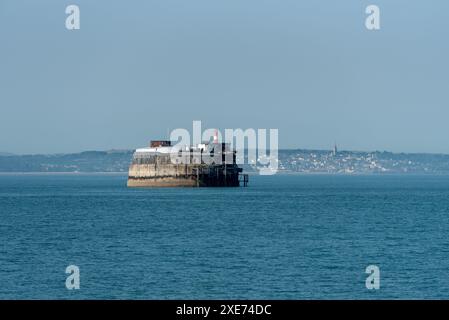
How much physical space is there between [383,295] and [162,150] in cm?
14411

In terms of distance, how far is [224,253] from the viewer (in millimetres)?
60688

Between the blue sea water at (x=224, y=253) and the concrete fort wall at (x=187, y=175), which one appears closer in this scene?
the blue sea water at (x=224, y=253)

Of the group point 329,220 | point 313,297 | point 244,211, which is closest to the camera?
point 313,297

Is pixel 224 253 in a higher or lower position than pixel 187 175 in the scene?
lower

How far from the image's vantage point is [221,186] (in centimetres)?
18312

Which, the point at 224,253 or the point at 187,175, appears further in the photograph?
the point at 187,175

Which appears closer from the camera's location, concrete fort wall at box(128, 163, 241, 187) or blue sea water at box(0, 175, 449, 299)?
blue sea water at box(0, 175, 449, 299)

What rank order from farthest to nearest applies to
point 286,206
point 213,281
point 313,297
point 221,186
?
point 221,186, point 286,206, point 213,281, point 313,297

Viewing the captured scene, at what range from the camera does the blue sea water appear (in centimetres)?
4491

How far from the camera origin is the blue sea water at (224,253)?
44.9m

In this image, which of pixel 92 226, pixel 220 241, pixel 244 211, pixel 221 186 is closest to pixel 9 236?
pixel 92 226
